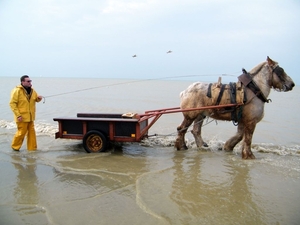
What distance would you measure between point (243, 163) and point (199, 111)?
1.59 meters

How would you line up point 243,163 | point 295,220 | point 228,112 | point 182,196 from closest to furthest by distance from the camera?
point 295,220
point 182,196
point 243,163
point 228,112

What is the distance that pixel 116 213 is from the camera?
11.5 ft

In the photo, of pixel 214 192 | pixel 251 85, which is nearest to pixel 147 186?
pixel 214 192

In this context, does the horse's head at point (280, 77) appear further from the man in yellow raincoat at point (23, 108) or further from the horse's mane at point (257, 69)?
the man in yellow raincoat at point (23, 108)

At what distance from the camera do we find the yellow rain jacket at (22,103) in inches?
246

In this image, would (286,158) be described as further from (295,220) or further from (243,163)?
(295,220)

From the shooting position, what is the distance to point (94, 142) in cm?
641

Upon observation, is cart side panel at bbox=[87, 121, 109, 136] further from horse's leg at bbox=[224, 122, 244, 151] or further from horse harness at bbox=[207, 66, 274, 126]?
horse's leg at bbox=[224, 122, 244, 151]

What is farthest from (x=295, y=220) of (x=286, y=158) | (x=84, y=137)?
(x=84, y=137)

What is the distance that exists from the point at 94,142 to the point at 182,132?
229 centimetres

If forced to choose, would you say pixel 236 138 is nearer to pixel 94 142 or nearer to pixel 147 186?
pixel 147 186

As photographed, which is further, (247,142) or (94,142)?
(94,142)

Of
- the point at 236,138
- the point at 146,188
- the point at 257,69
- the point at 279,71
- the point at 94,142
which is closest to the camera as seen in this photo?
the point at 146,188

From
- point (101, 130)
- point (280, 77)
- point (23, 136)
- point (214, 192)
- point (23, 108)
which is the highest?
point (280, 77)
